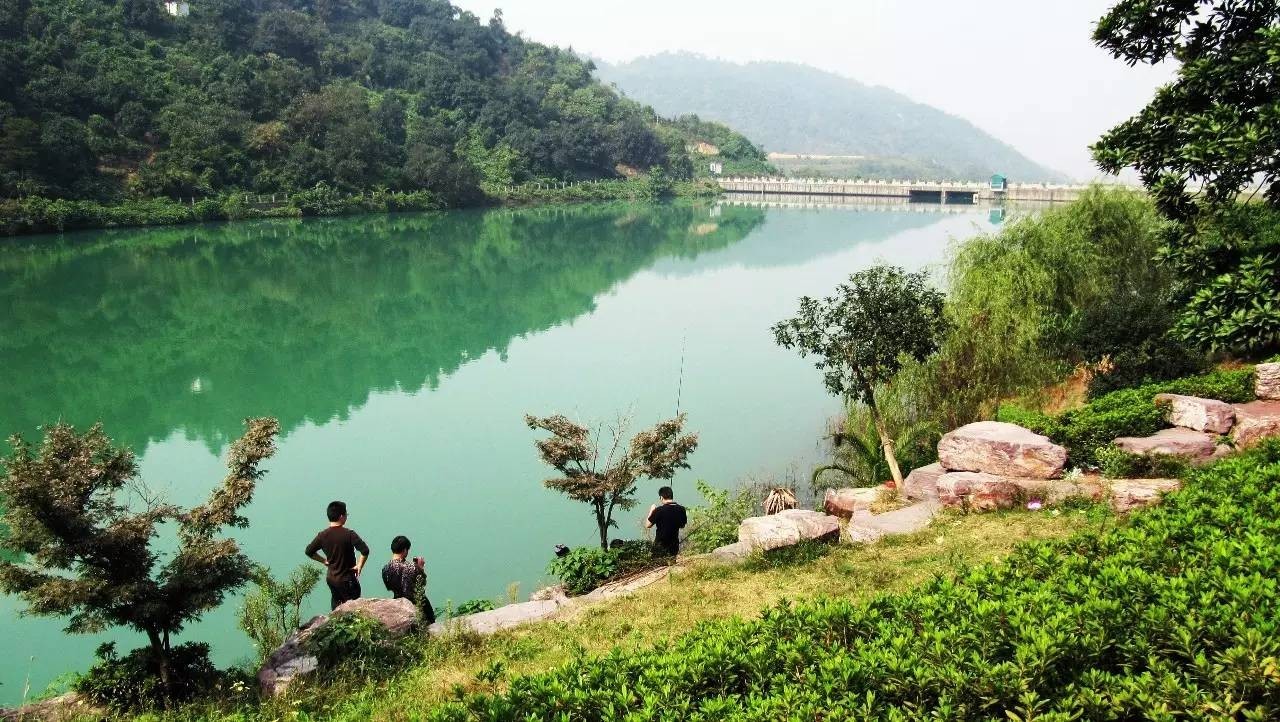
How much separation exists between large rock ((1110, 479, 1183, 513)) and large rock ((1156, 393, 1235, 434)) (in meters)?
1.97

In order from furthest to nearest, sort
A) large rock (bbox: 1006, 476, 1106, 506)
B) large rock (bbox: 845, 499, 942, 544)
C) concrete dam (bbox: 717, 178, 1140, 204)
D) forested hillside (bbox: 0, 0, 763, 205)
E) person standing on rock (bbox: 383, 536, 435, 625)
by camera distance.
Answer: concrete dam (bbox: 717, 178, 1140, 204), forested hillside (bbox: 0, 0, 763, 205), large rock (bbox: 845, 499, 942, 544), large rock (bbox: 1006, 476, 1106, 506), person standing on rock (bbox: 383, 536, 435, 625)

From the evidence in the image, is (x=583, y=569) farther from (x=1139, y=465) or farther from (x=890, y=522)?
(x=1139, y=465)

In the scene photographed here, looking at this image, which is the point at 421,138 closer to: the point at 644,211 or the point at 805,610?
the point at 644,211

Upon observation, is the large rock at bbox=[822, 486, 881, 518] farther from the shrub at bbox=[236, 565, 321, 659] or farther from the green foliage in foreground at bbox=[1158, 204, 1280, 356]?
the shrub at bbox=[236, 565, 321, 659]

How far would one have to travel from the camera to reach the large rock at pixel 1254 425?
9.11 m

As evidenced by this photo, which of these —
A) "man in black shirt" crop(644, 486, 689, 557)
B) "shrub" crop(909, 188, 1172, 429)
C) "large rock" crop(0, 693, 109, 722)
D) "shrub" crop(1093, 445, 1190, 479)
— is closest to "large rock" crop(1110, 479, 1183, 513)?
"shrub" crop(1093, 445, 1190, 479)

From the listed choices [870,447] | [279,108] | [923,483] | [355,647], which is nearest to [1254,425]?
[923,483]

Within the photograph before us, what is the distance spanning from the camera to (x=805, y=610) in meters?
4.95

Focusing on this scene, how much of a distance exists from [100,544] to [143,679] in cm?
112

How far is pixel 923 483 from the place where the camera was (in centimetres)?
1005

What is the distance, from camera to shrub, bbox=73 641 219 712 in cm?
625

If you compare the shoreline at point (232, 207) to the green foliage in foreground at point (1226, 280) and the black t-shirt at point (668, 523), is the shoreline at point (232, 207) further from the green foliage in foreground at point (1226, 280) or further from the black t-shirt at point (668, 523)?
the green foliage in foreground at point (1226, 280)

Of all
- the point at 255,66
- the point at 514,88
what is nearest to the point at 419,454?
the point at 255,66

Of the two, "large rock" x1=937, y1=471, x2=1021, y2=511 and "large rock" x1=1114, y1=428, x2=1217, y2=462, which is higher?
"large rock" x1=1114, y1=428, x2=1217, y2=462
